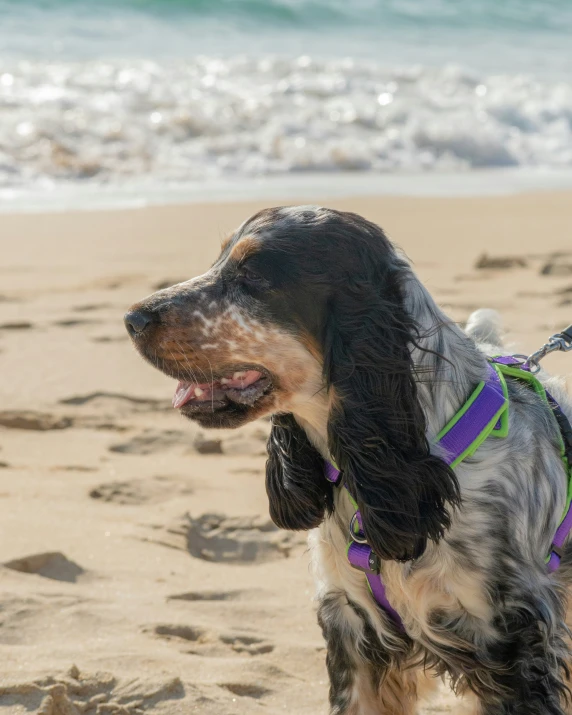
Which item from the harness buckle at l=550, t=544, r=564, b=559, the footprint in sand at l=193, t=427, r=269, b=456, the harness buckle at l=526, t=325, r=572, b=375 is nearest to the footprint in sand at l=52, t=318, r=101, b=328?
the footprint in sand at l=193, t=427, r=269, b=456

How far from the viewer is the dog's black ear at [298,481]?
3.01m

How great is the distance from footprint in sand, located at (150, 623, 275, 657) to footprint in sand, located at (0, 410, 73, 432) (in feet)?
6.67

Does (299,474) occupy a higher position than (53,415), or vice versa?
(299,474)

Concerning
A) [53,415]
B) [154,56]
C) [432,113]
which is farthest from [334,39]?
[53,415]

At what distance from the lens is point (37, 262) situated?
840 cm

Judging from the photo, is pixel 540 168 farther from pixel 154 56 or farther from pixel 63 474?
pixel 63 474

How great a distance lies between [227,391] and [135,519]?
1.76 metres

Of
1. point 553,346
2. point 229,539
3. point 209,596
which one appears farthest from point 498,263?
point 209,596

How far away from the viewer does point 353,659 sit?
3137mm

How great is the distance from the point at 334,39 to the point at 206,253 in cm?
1439

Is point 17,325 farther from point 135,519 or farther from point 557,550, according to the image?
point 557,550

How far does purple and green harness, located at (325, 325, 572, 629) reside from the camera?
111 inches

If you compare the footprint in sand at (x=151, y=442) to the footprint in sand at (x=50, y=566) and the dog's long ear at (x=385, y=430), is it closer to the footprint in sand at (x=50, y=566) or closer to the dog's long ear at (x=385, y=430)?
the footprint in sand at (x=50, y=566)

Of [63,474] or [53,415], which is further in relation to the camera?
A: [53,415]
